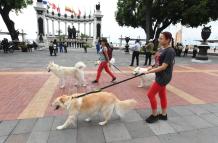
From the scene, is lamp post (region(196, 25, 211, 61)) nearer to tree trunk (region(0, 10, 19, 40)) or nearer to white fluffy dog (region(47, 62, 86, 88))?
white fluffy dog (region(47, 62, 86, 88))

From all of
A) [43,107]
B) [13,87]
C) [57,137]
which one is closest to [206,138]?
Answer: [57,137]

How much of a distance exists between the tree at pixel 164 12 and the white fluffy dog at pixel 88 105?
23484 millimetres

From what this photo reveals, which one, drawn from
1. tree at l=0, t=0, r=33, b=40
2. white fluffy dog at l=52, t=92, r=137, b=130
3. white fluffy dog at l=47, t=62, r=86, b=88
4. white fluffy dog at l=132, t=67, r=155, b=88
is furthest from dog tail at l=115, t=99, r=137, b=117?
tree at l=0, t=0, r=33, b=40

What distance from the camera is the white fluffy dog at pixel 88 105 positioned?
4.11 metres

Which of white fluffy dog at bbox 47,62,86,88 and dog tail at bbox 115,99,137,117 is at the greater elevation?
white fluffy dog at bbox 47,62,86,88

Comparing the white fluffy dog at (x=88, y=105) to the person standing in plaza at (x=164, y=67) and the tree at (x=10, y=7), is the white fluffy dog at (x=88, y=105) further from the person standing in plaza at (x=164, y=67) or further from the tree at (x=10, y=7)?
the tree at (x=10, y=7)

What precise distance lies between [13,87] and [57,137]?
461 centimetres

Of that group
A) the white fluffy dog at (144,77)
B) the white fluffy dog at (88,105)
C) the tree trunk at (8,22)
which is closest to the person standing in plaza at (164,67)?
the white fluffy dog at (88,105)

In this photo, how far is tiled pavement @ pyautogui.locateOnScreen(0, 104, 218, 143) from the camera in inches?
157

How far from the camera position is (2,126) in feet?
14.8

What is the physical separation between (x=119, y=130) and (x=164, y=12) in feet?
86.3

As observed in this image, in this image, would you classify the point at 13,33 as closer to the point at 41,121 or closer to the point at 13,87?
the point at 13,87

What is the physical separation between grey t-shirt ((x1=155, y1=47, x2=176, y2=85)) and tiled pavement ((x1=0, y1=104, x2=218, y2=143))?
1094mm

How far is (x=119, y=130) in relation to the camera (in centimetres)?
436
